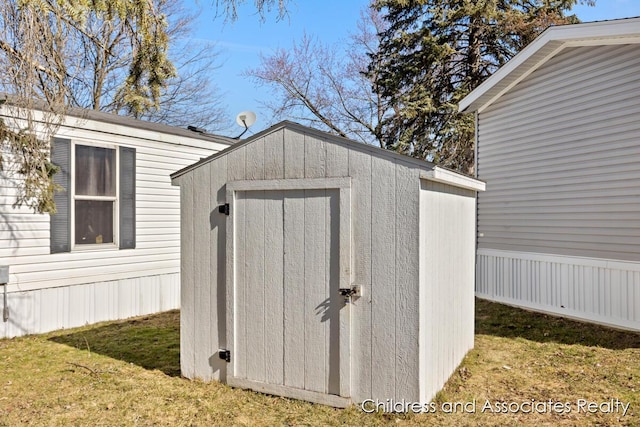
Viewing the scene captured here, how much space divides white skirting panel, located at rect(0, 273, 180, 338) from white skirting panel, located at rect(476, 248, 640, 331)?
5.71 meters

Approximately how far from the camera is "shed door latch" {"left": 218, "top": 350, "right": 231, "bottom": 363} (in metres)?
4.00

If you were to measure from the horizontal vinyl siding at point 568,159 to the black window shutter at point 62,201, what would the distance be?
6.90 meters

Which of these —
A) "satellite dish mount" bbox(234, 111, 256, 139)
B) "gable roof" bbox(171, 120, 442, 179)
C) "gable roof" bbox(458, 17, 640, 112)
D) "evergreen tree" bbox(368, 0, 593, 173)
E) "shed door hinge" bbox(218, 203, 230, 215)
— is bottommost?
"shed door hinge" bbox(218, 203, 230, 215)

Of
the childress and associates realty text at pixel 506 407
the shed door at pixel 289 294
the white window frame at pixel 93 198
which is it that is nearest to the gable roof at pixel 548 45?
the childress and associates realty text at pixel 506 407

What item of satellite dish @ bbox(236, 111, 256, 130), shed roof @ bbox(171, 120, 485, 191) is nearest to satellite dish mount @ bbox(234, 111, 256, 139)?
satellite dish @ bbox(236, 111, 256, 130)

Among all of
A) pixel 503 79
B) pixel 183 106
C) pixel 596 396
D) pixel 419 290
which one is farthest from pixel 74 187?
pixel 183 106

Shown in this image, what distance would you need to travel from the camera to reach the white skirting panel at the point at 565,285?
607cm

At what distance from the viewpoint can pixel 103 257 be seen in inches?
259

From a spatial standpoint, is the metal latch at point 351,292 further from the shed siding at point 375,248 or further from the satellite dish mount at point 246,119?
the satellite dish mount at point 246,119

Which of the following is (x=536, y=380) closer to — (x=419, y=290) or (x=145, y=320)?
(x=419, y=290)

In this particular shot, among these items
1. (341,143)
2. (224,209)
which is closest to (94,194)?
(224,209)

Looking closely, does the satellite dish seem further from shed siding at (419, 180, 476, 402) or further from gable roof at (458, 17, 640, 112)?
shed siding at (419, 180, 476, 402)

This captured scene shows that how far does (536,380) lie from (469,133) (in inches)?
390

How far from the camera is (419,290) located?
131 inches
